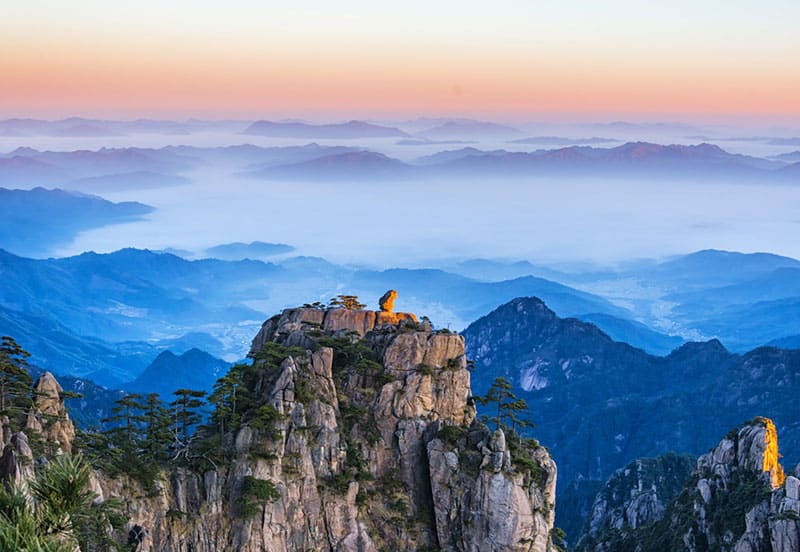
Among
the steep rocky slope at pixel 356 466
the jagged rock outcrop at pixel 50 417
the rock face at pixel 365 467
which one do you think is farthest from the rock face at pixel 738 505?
the jagged rock outcrop at pixel 50 417

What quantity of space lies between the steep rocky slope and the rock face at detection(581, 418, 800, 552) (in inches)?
963

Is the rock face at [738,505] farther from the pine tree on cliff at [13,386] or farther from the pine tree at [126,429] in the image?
the pine tree on cliff at [13,386]

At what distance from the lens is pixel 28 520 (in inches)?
983

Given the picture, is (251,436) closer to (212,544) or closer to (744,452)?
(212,544)

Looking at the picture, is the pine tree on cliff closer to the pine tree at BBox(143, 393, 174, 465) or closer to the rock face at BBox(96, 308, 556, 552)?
the pine tree at BBox(143, 393, 174, 465)

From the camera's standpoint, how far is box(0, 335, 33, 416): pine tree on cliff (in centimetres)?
5294

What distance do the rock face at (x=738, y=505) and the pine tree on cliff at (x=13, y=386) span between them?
5153 cm

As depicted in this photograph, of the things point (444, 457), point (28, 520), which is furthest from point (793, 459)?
point (28, 520)

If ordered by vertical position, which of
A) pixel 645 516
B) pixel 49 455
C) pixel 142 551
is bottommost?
pixel 645 516

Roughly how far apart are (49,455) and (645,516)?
85398 mm

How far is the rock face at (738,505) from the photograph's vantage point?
7938 centimetres

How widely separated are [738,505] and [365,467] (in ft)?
131

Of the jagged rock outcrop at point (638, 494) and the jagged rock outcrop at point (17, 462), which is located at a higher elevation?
the jagged rock outcrop at point (17, 462)

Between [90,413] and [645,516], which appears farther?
[90,413]
